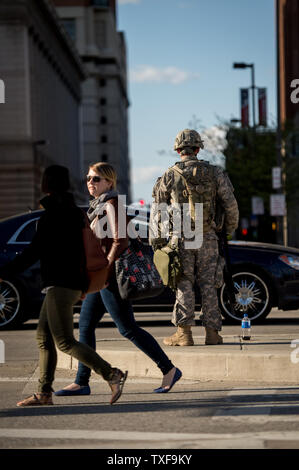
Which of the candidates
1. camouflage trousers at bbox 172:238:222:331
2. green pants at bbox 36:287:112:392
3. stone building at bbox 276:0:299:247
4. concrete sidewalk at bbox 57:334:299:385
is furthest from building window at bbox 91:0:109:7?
green pants at bbox 36:287:112:392

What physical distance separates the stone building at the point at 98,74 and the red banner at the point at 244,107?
105691mm

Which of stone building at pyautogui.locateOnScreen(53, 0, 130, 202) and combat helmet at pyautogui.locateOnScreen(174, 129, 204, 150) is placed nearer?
combat helmet at pyautogui.locateOnScreen(174, 129, 204, 150)

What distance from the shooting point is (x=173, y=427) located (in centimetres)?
602

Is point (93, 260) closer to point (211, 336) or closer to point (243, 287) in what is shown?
point (211, 336)

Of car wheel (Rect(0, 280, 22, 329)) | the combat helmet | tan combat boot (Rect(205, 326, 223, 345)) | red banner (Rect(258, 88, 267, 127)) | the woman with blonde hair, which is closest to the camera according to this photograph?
the woman with blonde hair

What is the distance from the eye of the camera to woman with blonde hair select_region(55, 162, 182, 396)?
720 centimetres

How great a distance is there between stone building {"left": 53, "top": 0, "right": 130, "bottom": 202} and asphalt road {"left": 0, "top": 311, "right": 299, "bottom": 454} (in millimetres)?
143347

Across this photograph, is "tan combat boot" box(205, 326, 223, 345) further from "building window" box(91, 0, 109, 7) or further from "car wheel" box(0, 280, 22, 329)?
"building window" box(91, 0, 109, 7)

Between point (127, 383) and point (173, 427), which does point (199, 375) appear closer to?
point (127, 383)

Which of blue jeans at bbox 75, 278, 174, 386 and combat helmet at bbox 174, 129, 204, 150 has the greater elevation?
combat helmet at bbox 174, 129, 204, 150

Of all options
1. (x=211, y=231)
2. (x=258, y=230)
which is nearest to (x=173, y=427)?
(x=211, y=231)

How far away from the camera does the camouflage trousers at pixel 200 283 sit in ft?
29.0

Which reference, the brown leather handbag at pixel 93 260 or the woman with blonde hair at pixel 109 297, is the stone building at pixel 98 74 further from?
the brown leather handbag at pixel 93 260

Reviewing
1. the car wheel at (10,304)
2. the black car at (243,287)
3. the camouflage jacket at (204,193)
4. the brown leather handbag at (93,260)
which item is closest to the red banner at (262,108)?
the black car at (243,287)
